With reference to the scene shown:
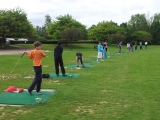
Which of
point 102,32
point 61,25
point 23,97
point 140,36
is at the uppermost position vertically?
point 61,25

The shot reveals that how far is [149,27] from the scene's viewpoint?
9225 centimetres

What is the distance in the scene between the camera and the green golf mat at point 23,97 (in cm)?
712

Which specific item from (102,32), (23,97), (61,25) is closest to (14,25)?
(61,25)

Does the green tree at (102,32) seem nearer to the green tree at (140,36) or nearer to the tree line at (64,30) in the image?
the tree line at (64,30)

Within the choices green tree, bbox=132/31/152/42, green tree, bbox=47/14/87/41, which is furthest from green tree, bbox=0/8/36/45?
green tree, bbox=132/31/152/42

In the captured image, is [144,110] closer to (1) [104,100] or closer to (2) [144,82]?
(1) [104,100]

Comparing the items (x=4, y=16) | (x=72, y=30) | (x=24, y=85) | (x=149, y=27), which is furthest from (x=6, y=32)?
(x=149, y=27)

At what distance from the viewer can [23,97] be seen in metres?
7.70

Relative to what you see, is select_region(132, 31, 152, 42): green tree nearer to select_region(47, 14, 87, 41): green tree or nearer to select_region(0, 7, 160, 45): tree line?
select_region(0, 7, 160, 45): tree line

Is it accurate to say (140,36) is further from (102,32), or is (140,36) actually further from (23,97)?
(23,97)

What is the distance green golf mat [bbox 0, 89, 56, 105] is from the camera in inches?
280

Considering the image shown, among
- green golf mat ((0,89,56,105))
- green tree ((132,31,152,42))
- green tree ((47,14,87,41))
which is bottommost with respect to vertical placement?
green golf mat ((0,89,56,105))

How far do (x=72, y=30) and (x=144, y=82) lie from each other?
39552mm

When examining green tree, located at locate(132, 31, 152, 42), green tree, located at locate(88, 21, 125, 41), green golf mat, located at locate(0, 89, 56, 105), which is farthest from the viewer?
green tree, located at locate(132, 31, 152, 42)
